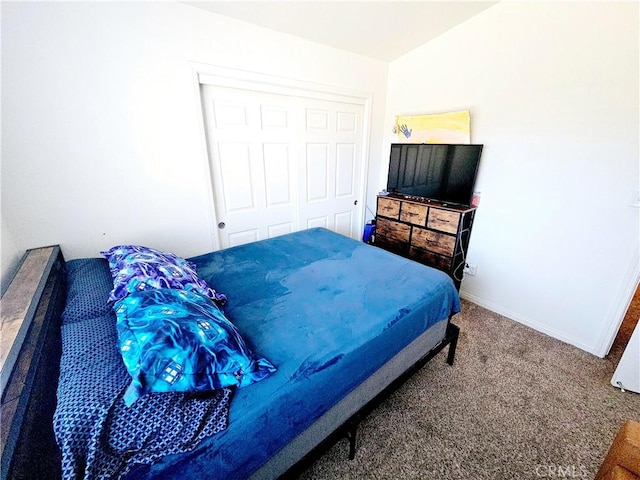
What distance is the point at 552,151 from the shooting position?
80.6 inches

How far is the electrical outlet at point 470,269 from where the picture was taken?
8.80 feet

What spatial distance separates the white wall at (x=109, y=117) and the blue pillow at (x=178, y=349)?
1.24 metres

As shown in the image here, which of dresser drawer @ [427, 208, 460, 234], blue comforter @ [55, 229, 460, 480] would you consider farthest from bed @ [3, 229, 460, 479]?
dresser drawer @ [427, 208, 460, 234]

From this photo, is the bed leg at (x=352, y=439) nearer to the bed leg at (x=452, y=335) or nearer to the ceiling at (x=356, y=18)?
the bed leg at (x=452, y=335)

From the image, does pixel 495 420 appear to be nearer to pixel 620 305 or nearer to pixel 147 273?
pixel 620 305

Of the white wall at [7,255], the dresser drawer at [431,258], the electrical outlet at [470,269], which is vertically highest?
the white wall at [7,255]

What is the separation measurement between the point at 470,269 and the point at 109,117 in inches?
131

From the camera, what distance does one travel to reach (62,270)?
1.55m

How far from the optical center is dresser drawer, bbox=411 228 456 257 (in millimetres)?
2549

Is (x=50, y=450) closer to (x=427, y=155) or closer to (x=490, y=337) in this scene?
(x=490, y=337)

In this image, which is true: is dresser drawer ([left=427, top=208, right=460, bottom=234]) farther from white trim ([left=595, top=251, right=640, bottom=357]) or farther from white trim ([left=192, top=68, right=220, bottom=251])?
white trim ([left=192, top=68, right=220, bottom=251])

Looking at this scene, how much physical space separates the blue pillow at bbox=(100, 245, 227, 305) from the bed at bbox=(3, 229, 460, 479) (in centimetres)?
10

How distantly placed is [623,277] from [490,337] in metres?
0.99

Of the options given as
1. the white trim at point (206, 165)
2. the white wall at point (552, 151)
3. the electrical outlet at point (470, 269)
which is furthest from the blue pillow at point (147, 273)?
the white wall at point (552, 151)
